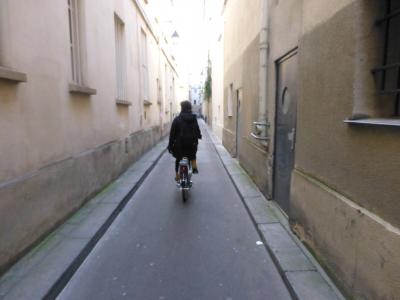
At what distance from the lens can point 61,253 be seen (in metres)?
3.55

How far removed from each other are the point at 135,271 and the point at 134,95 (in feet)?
24.7

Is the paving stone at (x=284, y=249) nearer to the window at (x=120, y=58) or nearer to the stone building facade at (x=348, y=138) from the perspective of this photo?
the stone building facade at (x=348, y=138)

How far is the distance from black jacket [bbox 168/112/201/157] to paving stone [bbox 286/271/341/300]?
359 cm

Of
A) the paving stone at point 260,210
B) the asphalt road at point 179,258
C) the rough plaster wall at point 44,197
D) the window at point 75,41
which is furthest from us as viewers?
the window at point 75,41

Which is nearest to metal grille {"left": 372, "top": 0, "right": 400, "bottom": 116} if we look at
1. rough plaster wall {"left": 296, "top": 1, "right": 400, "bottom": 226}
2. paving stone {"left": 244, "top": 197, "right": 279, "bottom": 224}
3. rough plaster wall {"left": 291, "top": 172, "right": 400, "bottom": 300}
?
rough plaster wall {"left": 296, "top": 1, "right": 400, "bottom": 226}

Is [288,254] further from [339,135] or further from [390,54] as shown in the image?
[390,54]

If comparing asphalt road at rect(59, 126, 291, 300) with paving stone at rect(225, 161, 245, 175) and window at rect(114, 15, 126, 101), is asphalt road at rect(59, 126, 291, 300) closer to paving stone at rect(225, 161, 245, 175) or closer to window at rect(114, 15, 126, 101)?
paving stone at rect(225, 161, 245, 175)

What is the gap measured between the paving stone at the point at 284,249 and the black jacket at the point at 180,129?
A: 242 centimetres

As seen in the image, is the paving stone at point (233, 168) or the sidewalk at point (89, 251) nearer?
the sidewalk at point (89, 251)

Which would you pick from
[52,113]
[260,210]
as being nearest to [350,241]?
[260,210]

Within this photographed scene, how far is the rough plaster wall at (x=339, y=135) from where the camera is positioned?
85.9 inches

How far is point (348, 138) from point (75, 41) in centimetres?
467

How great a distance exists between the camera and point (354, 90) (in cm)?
→ 259

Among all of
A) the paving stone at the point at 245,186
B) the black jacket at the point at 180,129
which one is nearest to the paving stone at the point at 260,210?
the paving stone at the point at 245,186
